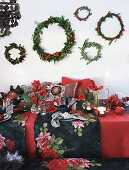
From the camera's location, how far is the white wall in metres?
2.76

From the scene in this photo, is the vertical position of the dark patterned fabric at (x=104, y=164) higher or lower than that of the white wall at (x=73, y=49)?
→ lower

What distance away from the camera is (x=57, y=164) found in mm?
1305

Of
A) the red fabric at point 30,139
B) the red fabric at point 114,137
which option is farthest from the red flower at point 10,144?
the red fabric at point 114,137

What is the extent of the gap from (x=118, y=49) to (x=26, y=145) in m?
2.52

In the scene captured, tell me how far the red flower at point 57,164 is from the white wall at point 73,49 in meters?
1.92

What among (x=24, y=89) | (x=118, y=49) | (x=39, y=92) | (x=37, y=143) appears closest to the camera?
(x=37, y=143)

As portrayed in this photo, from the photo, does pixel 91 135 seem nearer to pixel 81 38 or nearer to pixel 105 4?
pixel 81 38

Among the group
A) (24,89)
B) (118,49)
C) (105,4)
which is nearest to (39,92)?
(24,89)

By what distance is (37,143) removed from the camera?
1409 mm

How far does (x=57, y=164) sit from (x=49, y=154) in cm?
15

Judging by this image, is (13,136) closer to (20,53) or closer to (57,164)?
(57,164)

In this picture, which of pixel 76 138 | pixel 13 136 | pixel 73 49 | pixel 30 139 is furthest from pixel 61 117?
pixel 73 49

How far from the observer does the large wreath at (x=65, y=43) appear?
9.13 ft

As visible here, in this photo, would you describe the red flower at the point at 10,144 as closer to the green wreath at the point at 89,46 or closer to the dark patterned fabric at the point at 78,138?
the dark patterned fabric at the point at 78,138
